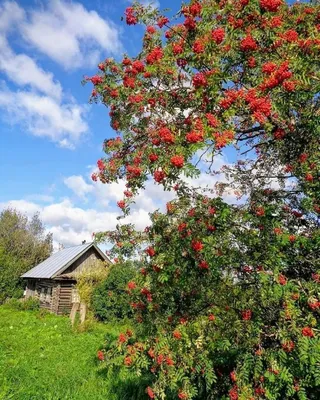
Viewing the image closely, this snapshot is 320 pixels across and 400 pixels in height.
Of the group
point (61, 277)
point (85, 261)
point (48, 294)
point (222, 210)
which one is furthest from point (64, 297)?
point (222, 210)

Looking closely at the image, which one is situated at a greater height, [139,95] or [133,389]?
[139,95]

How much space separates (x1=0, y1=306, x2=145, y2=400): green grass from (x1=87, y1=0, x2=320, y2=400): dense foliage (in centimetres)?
125

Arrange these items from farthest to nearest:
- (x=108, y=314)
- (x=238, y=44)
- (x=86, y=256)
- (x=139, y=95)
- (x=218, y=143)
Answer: (x=86, y=256) < (x=108, y=314) < (x=139, y=95) < (x=238, y=44) < (x=218, y=143)

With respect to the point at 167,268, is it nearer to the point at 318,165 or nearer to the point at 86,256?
the point at 318,165

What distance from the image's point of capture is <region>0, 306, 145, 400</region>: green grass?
24.4 ft

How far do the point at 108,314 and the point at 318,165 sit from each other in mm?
19093

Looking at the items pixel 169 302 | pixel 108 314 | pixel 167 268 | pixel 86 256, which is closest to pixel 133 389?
pixel 169 302

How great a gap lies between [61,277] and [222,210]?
23.5 metres

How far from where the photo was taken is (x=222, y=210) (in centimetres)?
470

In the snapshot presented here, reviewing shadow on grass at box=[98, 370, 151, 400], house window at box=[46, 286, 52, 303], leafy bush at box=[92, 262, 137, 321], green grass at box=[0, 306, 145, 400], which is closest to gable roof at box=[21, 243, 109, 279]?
house window at box=[46, 286, 52, 303]

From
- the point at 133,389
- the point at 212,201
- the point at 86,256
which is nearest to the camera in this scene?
the point at 212,201

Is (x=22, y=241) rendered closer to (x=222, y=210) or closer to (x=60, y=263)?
(x=60, y=263)

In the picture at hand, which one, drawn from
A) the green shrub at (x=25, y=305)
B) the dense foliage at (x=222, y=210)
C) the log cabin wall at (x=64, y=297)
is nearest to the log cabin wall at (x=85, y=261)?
the log cabin wall at (x=64, y=297)

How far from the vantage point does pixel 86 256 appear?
29922 mm
